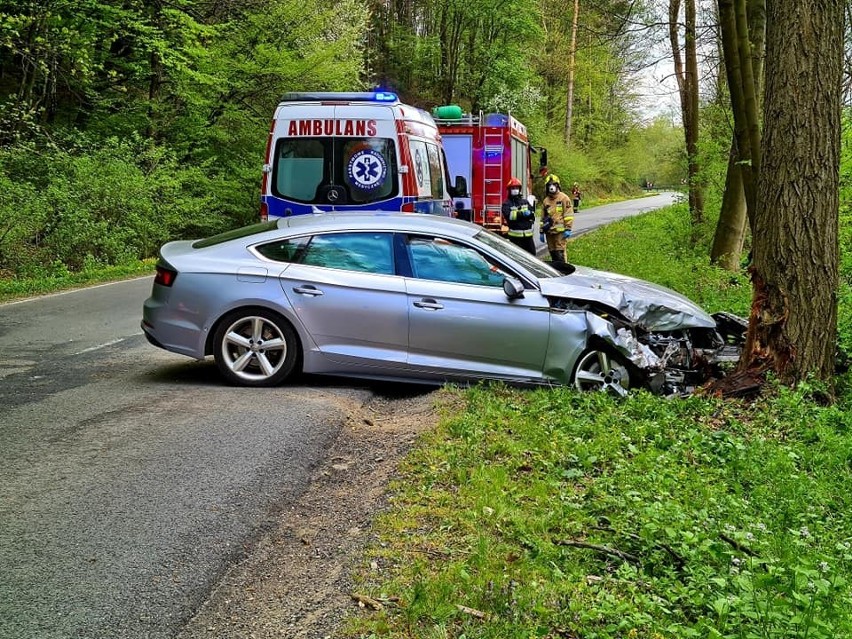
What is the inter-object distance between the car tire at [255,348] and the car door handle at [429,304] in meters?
1.13

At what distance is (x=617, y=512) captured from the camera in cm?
446

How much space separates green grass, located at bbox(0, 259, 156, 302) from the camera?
13586mm

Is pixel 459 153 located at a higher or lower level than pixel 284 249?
higher

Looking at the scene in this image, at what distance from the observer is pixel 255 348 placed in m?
7.25

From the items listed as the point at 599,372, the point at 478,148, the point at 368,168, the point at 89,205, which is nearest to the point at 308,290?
the point at 599,372

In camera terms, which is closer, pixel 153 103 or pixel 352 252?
pixel 352 252

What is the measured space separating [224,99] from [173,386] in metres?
19.6

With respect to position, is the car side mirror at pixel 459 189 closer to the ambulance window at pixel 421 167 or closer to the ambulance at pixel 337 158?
the ambulance window at pixel 421 167

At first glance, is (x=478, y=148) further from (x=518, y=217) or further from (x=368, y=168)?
(x=368, y=168)

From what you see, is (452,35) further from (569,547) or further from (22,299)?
(569,547)

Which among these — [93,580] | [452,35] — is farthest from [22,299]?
[452,35]

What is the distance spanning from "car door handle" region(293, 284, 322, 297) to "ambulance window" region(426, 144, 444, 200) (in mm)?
5653

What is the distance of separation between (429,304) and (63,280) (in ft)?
33.8

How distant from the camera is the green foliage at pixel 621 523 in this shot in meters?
3.31
